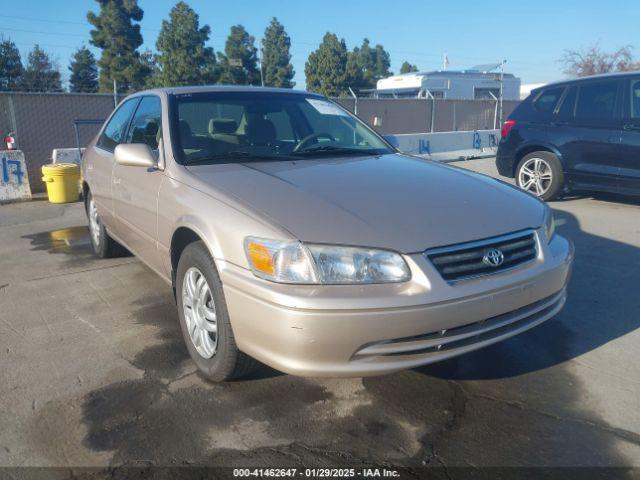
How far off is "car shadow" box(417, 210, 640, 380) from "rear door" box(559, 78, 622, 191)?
204 centimetres

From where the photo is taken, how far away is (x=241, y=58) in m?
46.5

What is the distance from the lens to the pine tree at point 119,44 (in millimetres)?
36594

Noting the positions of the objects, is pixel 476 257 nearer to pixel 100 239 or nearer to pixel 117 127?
pixel 117 127

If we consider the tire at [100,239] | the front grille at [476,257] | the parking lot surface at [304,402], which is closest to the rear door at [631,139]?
the parking lot surface at [304,402]

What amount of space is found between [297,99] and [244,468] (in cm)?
293

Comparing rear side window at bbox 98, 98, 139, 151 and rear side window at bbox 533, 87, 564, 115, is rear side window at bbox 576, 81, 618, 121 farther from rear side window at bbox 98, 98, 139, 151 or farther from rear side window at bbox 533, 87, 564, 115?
rear side window at bbox 98, 98, 139, 151

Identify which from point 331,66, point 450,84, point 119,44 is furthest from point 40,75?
point 450,84

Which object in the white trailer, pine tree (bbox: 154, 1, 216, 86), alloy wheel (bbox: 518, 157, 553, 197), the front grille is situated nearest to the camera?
the front grille

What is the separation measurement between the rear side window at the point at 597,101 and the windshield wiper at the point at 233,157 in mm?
5301

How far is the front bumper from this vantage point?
93.5 inches

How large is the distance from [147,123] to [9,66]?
50.8 m

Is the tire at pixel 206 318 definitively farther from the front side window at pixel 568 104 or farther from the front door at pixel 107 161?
the front side window at pixel 568 104

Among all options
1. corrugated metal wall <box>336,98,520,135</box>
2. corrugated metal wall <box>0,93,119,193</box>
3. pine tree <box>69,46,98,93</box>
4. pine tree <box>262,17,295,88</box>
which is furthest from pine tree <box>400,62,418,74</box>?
corrugated metal wall <box>0,93,119,193</box>

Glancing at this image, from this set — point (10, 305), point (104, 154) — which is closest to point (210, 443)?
point (10, 305)
